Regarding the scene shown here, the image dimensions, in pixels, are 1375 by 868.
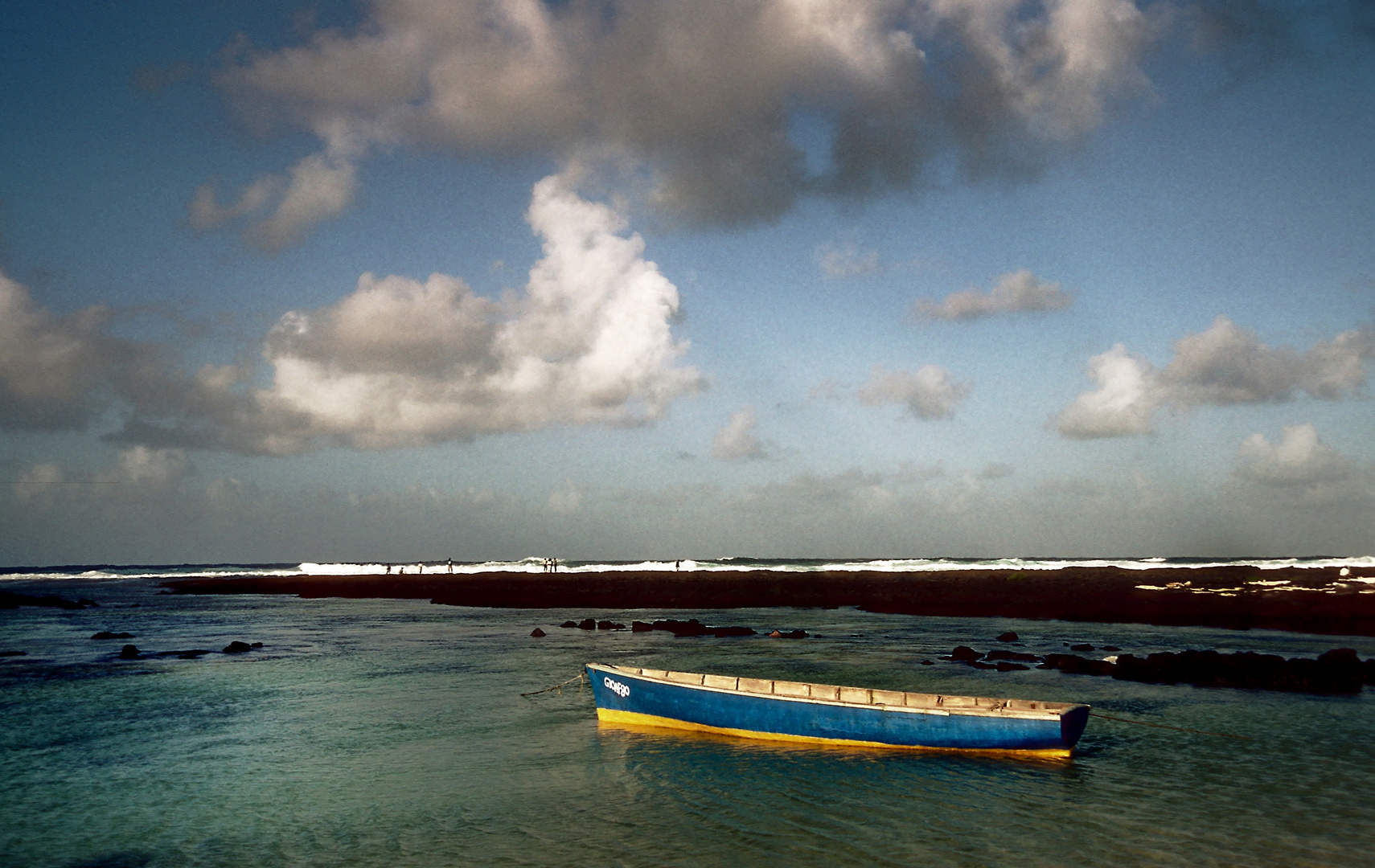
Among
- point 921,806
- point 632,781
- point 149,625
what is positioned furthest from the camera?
point 149,625

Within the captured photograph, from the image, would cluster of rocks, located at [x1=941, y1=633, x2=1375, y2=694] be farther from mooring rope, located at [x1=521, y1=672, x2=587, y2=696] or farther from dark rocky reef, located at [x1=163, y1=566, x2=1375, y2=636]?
dark rocky reef, located at [x1=163, y1=566, x2=1375, y2=636]

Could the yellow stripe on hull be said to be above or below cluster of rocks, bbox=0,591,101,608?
above

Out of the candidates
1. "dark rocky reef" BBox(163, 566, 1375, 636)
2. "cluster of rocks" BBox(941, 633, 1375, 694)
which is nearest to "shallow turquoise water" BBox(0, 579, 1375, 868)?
"cluster of rocks" BBox(941, 633, 1375, 694)

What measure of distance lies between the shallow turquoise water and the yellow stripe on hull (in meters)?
0.23

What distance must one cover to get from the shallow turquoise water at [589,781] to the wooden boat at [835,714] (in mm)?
460

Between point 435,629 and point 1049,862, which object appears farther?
point 435,629

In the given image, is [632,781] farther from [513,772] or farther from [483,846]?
[483,846]

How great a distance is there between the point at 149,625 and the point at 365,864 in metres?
53.0

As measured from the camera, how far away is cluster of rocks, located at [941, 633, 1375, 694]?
27250 mm

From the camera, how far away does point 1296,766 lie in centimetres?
1845

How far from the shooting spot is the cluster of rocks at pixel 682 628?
4662 centimetres

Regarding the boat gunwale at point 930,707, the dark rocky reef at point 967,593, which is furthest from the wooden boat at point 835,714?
the dark rocky reef at point 967,593

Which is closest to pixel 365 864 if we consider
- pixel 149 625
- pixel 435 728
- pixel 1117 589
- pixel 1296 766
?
pixel 435 728

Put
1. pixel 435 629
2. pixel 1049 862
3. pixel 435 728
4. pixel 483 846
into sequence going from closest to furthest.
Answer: pixel 1049 862
pixel 483 846
pixel 435 728
pixel 435 629
